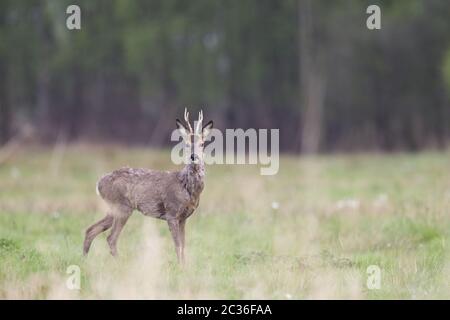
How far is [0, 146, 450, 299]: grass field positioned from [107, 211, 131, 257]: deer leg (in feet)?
0.50

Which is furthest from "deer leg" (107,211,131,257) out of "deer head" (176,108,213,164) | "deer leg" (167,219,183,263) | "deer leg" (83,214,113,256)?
"deer head" (176,108,213,164)

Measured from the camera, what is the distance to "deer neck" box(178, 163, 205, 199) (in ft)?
35.7

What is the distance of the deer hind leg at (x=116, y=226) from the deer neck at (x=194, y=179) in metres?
0.93

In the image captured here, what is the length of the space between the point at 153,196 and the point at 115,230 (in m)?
0.66

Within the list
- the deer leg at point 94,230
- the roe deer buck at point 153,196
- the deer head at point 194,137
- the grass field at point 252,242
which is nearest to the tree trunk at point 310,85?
the grass field at point 252,242

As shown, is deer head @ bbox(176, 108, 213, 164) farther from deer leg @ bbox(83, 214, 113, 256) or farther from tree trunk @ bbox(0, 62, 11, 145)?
tree trunk @ bbox(0, 62, 11, 145)

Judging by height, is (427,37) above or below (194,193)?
above

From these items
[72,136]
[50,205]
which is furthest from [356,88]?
[50,205]

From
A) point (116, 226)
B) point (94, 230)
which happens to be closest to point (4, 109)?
point (94, 230)

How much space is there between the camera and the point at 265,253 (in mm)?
12062

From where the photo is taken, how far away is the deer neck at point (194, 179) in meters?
10.9
